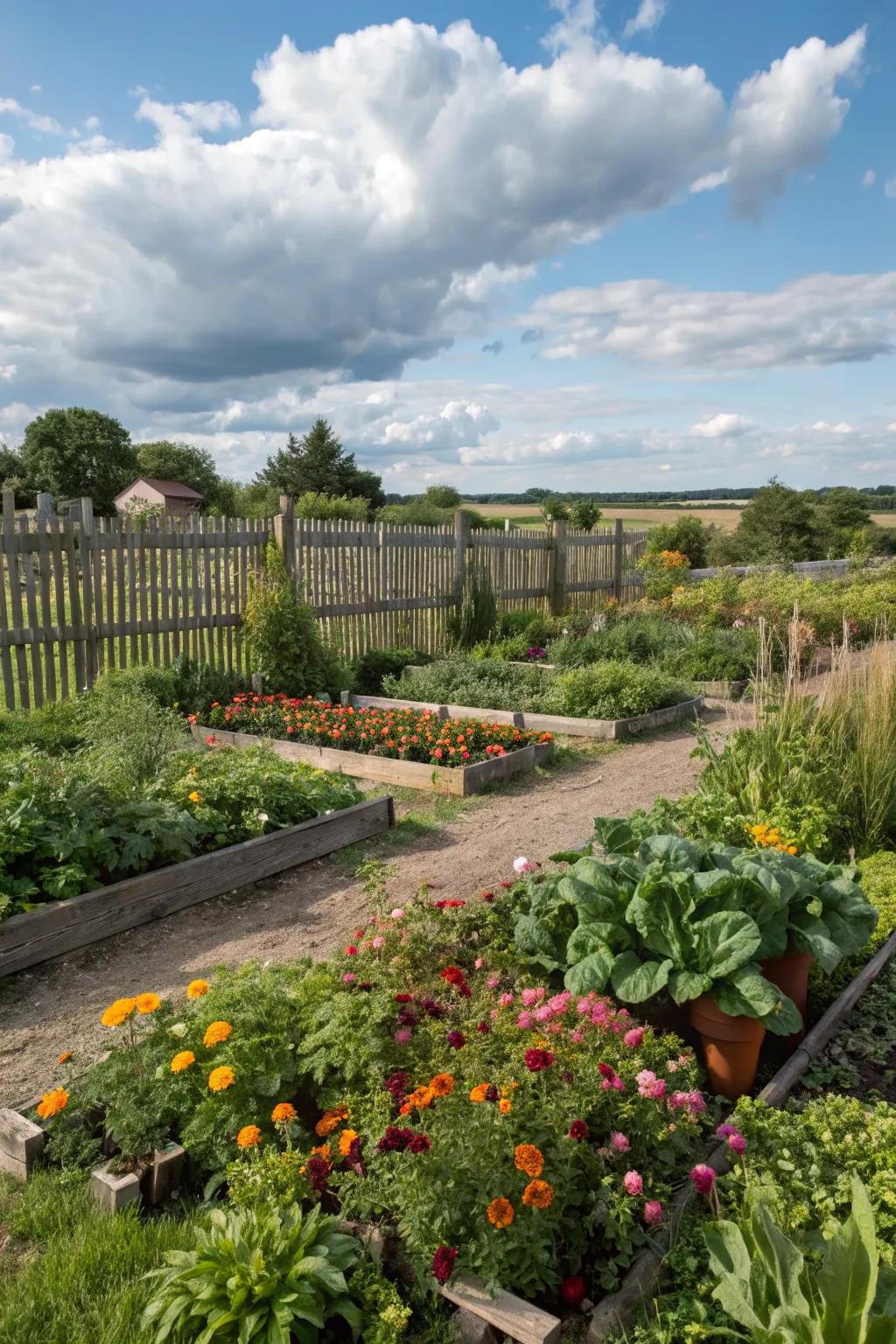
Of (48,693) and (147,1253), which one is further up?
(48,693)

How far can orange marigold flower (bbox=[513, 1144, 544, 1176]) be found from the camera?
6.34 ft

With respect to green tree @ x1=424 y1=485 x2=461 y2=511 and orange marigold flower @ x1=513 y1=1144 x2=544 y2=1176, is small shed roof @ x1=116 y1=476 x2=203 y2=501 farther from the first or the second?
orange marigold flower @ x1=513 y1=1144 x2=544 y2=1176

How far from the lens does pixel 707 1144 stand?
2562mm

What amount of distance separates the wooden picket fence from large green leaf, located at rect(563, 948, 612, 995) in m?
6.07

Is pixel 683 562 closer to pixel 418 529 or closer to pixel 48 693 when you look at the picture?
pixel 418 529

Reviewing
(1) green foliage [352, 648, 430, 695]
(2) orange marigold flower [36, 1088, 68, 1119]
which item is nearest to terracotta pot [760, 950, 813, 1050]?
(2) orange marigold flower [36, 1088, 68, 1119]

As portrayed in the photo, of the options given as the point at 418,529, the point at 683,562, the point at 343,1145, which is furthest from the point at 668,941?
the point at 683,562

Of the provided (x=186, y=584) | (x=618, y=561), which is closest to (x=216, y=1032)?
(x=186, y=584)

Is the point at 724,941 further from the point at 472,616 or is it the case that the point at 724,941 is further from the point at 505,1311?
the point at 472,616

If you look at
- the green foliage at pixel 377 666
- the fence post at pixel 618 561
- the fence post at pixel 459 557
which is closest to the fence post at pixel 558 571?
the fence post at pixel 618 561

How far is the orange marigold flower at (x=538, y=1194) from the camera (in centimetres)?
192

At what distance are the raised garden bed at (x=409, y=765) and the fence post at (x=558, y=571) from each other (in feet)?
23.6

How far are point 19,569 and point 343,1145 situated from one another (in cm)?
670

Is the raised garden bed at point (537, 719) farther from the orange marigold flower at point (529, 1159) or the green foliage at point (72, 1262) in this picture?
the orange marigold flower at point (529, 1159)
